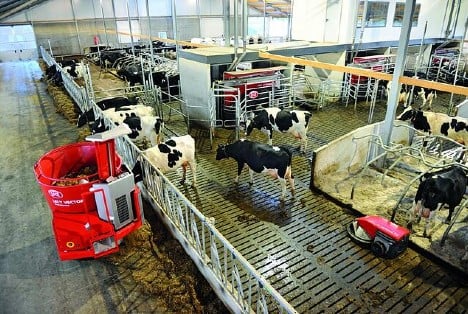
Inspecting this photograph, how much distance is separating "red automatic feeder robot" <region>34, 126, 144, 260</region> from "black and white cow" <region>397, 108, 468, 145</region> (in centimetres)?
791

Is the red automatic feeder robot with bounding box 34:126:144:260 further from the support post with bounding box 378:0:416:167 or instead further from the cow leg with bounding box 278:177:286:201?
the support post with bounding box 378:0:416:167

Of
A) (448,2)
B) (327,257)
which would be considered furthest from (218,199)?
(448,2)

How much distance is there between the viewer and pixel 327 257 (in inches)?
202

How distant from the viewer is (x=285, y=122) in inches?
347

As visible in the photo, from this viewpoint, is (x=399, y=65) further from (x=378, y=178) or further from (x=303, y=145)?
(x=303, y=145)

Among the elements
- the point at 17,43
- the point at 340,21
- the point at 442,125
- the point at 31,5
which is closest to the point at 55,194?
the point at 442,125

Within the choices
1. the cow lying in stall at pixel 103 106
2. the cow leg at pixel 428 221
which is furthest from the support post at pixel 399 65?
the cow lying in stall at pixel 103 106

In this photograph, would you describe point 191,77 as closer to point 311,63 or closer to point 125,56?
point 311,63

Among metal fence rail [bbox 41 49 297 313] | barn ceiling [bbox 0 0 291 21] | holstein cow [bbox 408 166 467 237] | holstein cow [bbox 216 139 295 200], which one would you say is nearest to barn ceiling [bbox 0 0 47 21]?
barn ceiling [bbox 0 0 291 21]

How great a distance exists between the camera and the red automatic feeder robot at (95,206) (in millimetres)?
4344

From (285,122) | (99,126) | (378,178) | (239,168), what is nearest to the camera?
(239,168)

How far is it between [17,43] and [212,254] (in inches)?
1308

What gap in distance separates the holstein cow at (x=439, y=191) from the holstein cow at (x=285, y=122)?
12.2 ft

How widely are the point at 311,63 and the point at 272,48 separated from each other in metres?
3.96
